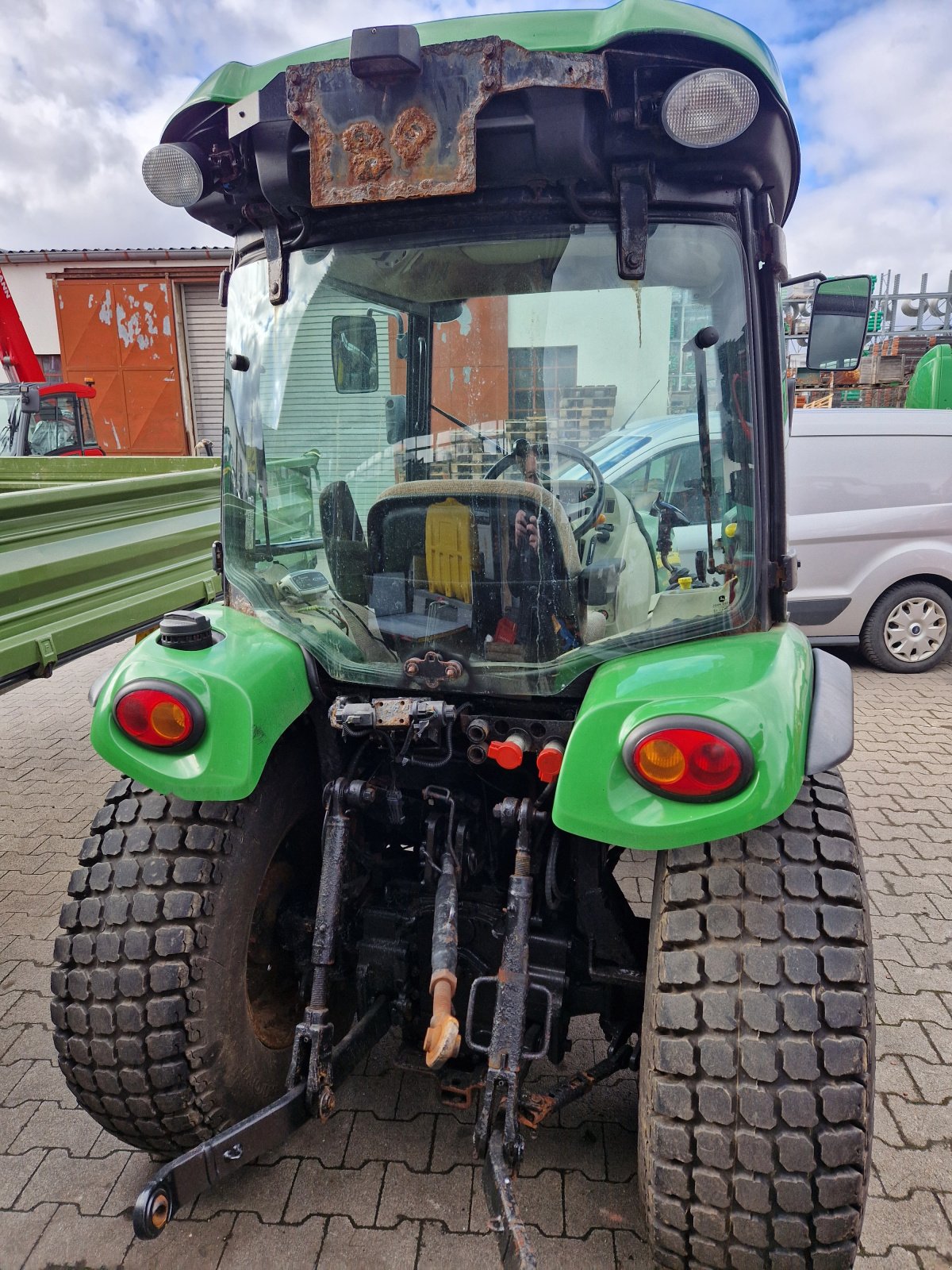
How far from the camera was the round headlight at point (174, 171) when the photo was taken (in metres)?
1.89

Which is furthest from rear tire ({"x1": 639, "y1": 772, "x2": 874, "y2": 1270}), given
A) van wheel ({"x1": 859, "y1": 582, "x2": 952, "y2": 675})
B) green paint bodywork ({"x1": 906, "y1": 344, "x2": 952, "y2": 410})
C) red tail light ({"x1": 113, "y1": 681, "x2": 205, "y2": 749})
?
green paint bodywork ({"x1": 906, "y1": 344, "x2": 952, "y2": 410})

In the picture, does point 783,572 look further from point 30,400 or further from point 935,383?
point 935,383

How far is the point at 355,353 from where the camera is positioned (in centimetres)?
220

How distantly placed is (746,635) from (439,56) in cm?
137

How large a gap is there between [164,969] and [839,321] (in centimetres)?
236

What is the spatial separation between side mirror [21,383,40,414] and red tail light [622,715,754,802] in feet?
28.6

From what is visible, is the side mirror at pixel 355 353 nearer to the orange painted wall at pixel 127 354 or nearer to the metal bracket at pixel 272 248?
the metal bracket at pixel 272 248

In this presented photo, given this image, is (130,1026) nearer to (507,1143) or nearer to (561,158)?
(507,1143)

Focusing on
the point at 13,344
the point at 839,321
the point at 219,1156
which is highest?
the point at 13,344

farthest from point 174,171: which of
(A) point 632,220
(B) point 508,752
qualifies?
(B) point 508,752

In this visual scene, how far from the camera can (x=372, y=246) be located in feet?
6.50

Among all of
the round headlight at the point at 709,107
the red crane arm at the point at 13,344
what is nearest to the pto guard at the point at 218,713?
the round headlight at the point at 709,107

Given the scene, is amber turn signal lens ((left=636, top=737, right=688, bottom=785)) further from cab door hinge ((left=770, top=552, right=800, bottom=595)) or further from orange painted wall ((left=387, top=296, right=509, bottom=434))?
orange painted wall ((left=387, top=296, right=509, bottom=434))

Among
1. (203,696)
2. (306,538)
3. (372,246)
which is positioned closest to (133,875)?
Result: (203,696)
